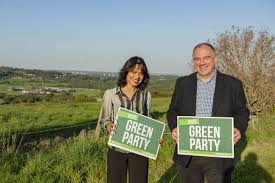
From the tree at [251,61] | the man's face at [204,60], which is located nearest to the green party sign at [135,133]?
the man's face at [204,60]

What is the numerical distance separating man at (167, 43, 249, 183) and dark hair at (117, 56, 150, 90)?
1.71 feet

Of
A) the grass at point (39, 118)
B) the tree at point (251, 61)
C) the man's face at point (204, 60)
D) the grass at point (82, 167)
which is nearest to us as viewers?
the man's face at point (204, 60)

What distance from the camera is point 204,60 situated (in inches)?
175

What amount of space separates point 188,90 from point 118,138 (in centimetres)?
99

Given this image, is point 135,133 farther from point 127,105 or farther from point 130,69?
point 130,69

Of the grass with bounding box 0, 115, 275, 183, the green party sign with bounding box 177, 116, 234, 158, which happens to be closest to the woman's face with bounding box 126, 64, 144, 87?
the green party sign with bounding box 177, 116, 234, 158

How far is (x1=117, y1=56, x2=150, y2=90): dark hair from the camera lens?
16.0ft

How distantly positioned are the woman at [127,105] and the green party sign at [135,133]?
0.08 meters

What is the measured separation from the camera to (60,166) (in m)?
7.95

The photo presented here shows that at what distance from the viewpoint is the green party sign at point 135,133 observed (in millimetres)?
4848

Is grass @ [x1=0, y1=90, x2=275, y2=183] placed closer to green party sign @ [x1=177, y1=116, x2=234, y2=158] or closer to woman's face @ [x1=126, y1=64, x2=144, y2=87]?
woman's face @ [x1=126, y1=64, x2=144, y2=87]

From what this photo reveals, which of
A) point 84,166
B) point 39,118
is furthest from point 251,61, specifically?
point 39,118

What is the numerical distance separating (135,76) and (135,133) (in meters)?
0.67

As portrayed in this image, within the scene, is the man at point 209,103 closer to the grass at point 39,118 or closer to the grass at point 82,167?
the grass at point 82,167
